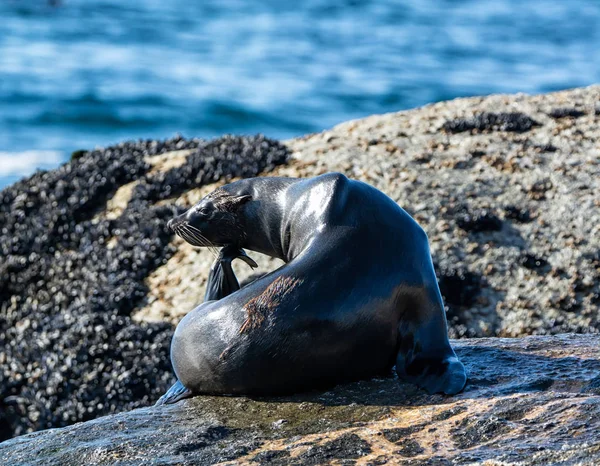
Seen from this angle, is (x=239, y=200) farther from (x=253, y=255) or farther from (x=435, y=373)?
(x=253, y=255)

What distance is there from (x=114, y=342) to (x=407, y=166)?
2868mm

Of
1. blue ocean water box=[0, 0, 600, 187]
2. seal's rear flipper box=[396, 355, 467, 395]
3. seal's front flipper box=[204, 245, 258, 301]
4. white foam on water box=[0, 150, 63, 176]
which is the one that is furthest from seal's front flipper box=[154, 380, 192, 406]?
white foam on water box=[0, 150, 63, 176]

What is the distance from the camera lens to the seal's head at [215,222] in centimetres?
582

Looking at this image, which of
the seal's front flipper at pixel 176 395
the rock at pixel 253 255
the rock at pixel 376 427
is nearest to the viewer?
the rock at pixel 376 427

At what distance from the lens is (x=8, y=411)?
8906 mm

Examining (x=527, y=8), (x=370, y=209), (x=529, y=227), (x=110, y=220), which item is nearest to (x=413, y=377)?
(x=370, y=209)

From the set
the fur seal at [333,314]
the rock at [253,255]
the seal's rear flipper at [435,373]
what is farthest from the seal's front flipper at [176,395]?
the rock at [253,255]

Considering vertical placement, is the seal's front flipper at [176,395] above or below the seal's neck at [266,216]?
below

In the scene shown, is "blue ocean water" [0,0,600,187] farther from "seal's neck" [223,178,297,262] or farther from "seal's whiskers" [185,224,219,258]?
"seal's neck" [223,178,297,262]

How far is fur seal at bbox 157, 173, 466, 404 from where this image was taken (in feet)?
16.8

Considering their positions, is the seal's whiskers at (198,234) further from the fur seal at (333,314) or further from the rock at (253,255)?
the rock at (253,255)

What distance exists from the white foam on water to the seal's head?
1297cm

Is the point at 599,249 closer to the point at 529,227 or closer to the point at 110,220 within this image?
the point at 529,227

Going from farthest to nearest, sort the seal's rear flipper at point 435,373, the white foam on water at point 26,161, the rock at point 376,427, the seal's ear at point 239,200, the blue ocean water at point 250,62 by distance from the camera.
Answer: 1. the blue ocean water at point 250,62
2. the white foam on water at point 26,161
3. the seal's ear at point 239,200
4. the seal's rear flipper at point 435,373
5. the rock at point 376,427
